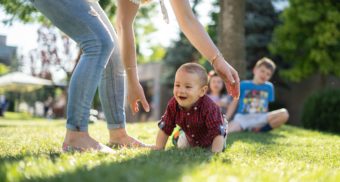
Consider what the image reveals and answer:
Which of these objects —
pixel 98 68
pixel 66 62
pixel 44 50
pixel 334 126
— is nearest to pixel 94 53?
pixel 98 68

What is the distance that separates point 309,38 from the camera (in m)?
16.1

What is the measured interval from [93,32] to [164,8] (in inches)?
27.9

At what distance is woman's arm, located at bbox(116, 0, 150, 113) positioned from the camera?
382 centimetres

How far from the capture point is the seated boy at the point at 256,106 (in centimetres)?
747

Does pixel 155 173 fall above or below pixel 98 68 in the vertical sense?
below

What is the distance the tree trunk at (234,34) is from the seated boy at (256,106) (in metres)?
2.75

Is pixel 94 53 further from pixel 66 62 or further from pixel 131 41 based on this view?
pixel 66 62

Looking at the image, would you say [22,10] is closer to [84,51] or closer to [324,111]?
[324,111]

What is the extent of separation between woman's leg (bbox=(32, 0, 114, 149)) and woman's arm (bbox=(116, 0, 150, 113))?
0.78m

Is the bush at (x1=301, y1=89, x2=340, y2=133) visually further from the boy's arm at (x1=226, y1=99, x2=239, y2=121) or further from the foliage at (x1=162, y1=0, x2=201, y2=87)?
the foliage at (x1=162, y1=0, x2=201, y2=87)

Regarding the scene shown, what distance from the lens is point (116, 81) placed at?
379 centimetres

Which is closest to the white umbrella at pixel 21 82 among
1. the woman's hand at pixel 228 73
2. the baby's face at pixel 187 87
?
the baby's face at pixel 187 87

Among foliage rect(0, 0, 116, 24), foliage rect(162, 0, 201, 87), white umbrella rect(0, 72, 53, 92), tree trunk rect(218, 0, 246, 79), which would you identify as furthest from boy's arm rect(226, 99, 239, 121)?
white umbrella rect(0, 72, 53, 92)

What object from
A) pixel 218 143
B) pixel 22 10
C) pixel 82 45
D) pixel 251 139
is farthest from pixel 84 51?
pixel 22 10
